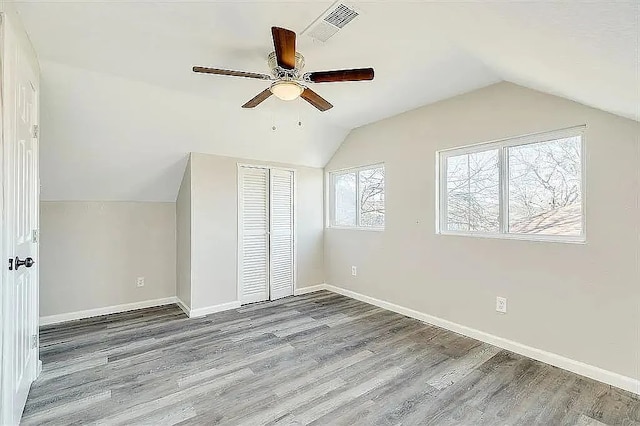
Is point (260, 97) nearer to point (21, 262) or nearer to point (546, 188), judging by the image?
point (21, 262)

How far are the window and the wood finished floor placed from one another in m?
1.51

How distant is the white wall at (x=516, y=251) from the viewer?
2.25m

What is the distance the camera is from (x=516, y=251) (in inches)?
110

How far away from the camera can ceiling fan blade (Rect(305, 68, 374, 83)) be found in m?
1.99

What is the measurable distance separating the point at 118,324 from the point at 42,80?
2.52 metres

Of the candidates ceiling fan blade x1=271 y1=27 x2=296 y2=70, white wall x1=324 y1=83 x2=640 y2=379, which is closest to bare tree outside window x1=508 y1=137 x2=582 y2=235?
white wall x1=324 y1=83 x2=640 y2=379

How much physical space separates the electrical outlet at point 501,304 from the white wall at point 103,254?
3.94m

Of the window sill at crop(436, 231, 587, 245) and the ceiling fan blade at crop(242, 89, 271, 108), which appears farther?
the window sill at crop(436, 231, 587, 245)

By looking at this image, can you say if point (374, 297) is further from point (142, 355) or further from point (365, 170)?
point (142, 355)

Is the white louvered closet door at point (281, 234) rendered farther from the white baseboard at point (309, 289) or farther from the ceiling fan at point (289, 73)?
the ceiling fan at point (289, 73)

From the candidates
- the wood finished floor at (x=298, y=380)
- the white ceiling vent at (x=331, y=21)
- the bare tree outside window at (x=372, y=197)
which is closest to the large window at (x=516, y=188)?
the bare tree outside window at (x=372, y=197)

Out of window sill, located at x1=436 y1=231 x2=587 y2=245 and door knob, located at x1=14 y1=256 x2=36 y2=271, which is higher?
window sill, located at x1=436 y1=231 x2=587 y2=245

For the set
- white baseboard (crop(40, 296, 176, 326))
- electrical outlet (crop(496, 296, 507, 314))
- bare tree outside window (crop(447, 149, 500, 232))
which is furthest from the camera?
white baseboard (crop(40, 296, 176, 326))

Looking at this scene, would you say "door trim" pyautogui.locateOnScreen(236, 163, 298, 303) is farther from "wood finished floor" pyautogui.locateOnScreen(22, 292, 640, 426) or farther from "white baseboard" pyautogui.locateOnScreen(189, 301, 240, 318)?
"wood finished floor" pyautogui.locateOnScreen(22, 292, 640, 426)
